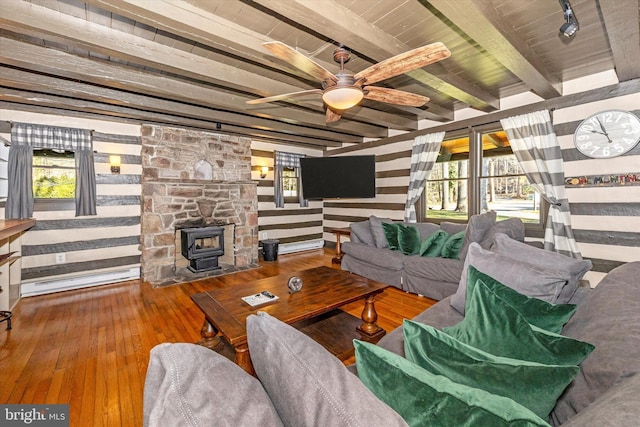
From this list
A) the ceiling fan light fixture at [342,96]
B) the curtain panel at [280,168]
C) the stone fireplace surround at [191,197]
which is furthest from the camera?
the curtain panel at [280,168]

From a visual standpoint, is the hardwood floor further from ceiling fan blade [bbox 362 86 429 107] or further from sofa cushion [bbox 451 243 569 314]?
ceiling fan blade [bbox 362 86 429 107]

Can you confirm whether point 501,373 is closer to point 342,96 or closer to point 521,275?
point 521,275

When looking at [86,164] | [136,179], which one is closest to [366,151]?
[136,179]

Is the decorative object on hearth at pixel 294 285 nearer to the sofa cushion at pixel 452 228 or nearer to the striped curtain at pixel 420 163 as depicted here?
the sofa cushion at pixel 452 228

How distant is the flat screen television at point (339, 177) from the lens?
542 centimetres

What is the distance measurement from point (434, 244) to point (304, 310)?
7.61 feet

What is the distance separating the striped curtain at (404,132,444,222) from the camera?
4.52 m

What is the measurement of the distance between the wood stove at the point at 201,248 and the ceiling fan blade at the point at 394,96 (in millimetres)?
3475

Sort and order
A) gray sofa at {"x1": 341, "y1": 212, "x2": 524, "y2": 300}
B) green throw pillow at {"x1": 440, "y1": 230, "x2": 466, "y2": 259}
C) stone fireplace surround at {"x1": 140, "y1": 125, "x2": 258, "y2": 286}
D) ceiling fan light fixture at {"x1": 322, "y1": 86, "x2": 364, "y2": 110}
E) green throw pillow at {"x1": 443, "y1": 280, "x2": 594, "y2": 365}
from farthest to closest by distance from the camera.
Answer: stone fireplace surround at {"x1": 140, "y1": 125, "x2": 258, "y2": 286}, green throw pillow at {"x1": 440, "y1": 230, "x2": 466, "y2": 259}, gray sofa at {"x1": 341, "y1": 212, "x2": 524, "y2": 300}, ceiling fan light fixture at {"x1": 322, "y1": 86, "x2": 364, "y2": 110}, green throw pillow at {"x1": 443, "y1": 280, "x2": 594, "y2": 365}

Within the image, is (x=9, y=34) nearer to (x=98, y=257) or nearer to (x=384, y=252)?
(x=98, y=257)

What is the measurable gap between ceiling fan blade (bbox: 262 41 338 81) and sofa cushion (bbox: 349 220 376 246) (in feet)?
9.03

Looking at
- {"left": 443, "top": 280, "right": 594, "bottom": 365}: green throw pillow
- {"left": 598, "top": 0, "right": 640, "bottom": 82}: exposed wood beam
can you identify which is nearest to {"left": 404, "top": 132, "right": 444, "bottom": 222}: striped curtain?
{"left": 598, "top": 0, "right": 640, "bottom": 82}: exposed wood beam

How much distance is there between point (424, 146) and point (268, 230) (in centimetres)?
363

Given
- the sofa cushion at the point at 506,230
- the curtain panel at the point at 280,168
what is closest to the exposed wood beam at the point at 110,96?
the curtain panel at the point at 280,168
